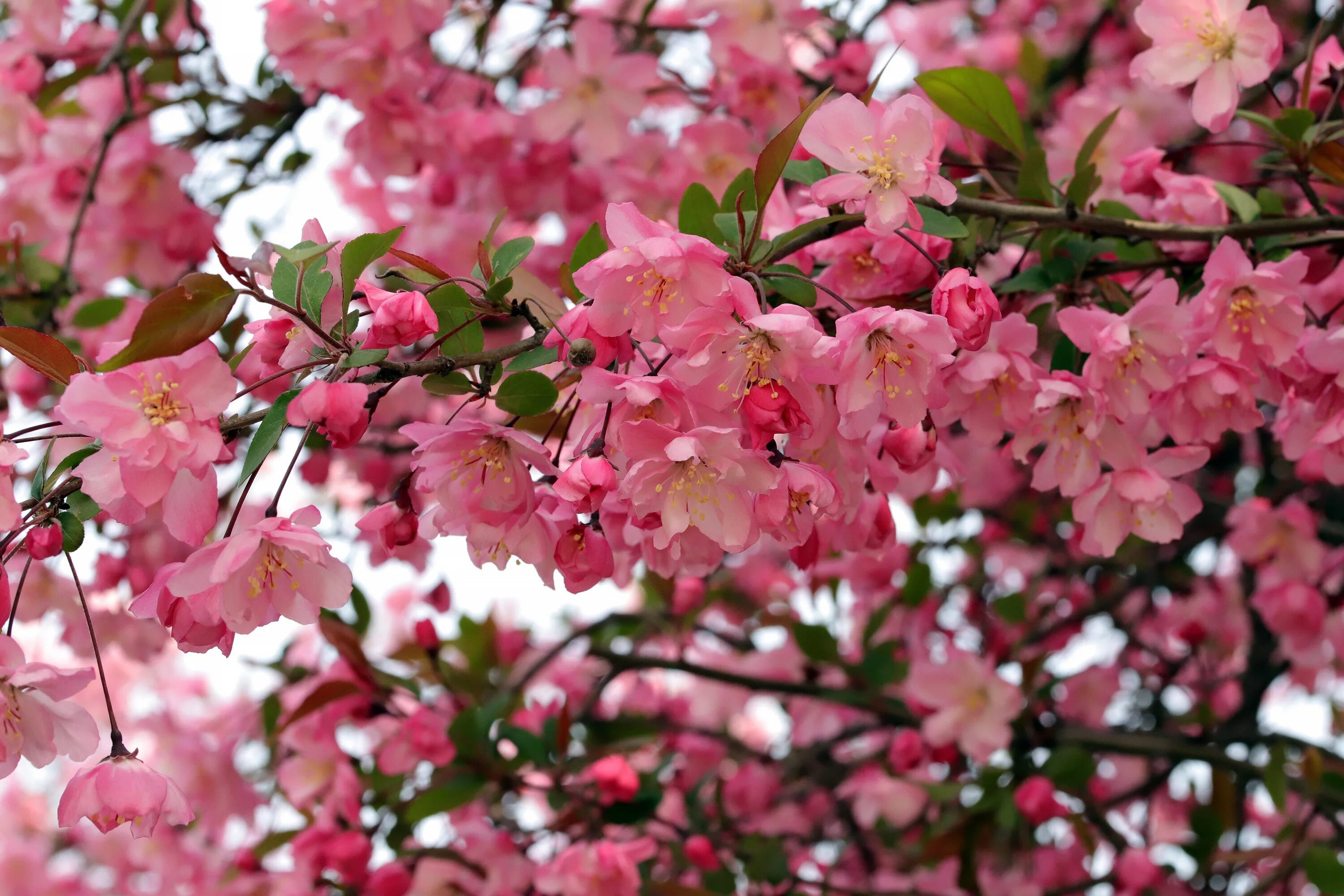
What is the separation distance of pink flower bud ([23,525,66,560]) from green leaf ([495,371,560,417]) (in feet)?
1.36

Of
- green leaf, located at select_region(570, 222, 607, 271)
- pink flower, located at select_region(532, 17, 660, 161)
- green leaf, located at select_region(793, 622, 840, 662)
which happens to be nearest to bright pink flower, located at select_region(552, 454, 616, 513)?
green leaf, located at select_region(570, 222, 607, 271)

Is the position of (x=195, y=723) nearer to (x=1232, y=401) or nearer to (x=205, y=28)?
(x=205, y=28)

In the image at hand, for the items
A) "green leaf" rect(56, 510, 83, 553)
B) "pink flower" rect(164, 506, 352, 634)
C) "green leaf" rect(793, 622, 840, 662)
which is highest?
"green leaf" rect(56, 510, 83, 553)

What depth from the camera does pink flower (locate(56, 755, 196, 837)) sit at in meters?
1.04

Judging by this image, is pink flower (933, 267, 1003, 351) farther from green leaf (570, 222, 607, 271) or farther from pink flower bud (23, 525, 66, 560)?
pink flower bud (23, 525, 66, 560)

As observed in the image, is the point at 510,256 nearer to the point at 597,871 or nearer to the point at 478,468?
the point at 478,468

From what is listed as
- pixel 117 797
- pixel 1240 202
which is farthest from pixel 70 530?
pixel 1240 202

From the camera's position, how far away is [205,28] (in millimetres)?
2172

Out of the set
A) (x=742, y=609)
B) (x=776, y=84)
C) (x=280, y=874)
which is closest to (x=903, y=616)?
(x=742, y=609)

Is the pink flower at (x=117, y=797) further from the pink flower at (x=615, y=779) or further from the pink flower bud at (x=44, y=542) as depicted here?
the pink flower at (x=615, y=779)

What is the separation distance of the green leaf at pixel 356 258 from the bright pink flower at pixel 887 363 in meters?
0.42

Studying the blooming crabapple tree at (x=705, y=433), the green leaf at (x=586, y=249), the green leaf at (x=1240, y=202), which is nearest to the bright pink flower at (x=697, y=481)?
the blooming crabapple tree at (x=705, y=433)

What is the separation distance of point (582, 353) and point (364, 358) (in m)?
0.18

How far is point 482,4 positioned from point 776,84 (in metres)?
0.71
